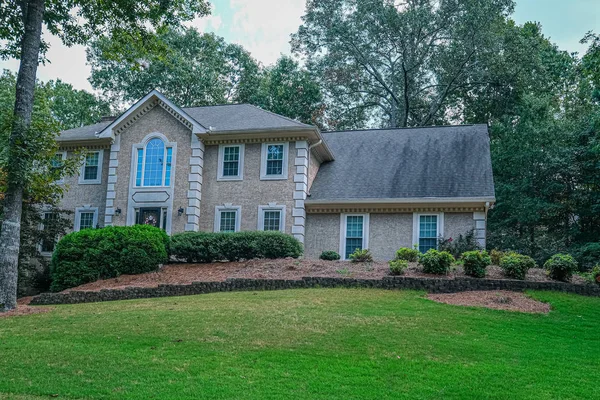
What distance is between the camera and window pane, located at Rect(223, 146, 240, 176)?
22475 millimetres

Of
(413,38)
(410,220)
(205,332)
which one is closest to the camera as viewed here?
(205,332)

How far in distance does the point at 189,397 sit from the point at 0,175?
1255 centimetres

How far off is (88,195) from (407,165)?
13.0 m

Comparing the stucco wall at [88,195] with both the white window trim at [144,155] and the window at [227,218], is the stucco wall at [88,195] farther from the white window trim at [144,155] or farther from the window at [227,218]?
the window at [227,218]

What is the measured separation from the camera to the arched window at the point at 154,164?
2260cm

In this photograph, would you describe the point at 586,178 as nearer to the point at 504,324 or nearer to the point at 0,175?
the point at 504,324

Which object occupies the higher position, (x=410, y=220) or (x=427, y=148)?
(x=427, y=148)

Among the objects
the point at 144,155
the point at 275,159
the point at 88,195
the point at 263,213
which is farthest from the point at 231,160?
the point at 88,195

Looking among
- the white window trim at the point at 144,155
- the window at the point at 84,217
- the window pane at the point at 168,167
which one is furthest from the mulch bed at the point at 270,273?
the window at the point at 84,217

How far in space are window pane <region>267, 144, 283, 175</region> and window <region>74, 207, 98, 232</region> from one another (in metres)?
7.48

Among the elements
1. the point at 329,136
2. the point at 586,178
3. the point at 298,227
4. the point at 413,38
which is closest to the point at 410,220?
the point at 298,227

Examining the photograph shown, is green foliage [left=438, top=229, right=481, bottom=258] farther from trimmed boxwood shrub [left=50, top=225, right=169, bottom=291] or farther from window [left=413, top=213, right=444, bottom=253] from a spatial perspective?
trimmed boxwood shrub [left=50, top=225, right=169, bottom=291]

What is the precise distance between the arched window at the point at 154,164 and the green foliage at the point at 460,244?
10450mm

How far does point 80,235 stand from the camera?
19000 millimetres
